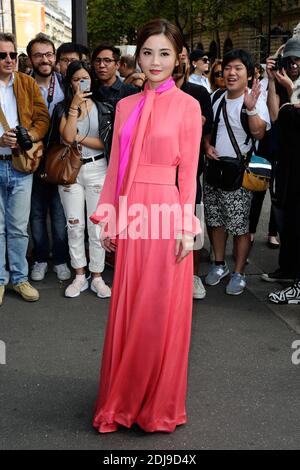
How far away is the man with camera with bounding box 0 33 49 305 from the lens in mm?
4645

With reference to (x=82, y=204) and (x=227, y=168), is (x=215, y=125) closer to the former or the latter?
(x=227, y=168)

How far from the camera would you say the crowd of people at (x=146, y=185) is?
2846 millimetres

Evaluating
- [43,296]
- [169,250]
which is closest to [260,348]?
[169,250]

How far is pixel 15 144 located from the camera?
461cm

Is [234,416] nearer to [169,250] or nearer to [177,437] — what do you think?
[177,437]

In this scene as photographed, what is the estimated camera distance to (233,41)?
3797 centimetres

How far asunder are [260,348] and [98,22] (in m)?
32.6

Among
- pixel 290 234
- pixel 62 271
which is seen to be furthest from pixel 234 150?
pixel 62 271

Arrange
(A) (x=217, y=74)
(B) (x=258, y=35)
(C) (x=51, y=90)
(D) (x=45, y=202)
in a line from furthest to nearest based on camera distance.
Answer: (B) (x=258, y=35) < (A) (x=217, y=74) < (D) (x=45, y=202) < (C) (x=51, y=90)

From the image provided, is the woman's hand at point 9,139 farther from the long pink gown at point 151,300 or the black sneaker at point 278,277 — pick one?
the black sneaker at point 278,277

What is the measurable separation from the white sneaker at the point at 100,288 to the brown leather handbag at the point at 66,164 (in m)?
0.89

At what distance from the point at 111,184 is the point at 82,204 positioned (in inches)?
81.3

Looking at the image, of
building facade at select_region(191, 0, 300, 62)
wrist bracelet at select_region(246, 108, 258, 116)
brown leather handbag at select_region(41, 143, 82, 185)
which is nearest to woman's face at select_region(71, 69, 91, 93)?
brown leather handbag at select_region(41, 143, 82, 185)

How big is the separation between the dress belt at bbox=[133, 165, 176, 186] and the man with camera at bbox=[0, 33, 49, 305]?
1945mm
